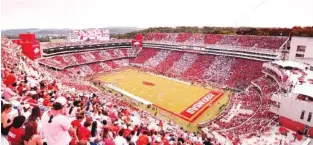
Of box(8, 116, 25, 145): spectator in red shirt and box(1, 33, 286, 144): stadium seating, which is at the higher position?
box(8, 116, 25, 145): spectator in red shirt

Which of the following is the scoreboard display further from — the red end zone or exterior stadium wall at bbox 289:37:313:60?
exterior stadium wall at bbox 289:37:313:60

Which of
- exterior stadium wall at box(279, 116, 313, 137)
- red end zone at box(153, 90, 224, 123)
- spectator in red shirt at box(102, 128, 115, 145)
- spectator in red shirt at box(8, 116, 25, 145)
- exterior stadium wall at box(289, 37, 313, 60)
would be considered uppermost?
exterior stadium wall at box(289, 37, 313, 60)

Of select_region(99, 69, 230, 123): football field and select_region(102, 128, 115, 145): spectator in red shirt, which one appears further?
select_region(99, 69, 230, 123): football field

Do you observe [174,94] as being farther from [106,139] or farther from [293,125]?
[106,139]

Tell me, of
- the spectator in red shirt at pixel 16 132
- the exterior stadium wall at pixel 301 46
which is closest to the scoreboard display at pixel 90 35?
the exterior stadium wall at pixel 301 46

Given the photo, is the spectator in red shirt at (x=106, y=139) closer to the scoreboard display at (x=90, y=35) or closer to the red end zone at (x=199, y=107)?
the red end zone at (x=199, y=107)

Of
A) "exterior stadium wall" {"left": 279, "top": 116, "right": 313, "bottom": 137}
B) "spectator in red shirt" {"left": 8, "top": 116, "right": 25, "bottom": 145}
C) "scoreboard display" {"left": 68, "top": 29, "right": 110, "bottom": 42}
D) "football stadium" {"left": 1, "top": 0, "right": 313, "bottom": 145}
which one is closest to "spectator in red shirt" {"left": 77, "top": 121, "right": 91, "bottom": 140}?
"football stadium" {"left": 1, "top": 0, "right": 313, "bottom": 145}

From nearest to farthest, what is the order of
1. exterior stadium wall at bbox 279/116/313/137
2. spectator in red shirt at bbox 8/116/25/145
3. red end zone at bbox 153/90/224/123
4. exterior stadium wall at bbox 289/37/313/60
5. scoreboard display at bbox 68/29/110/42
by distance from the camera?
spectator in red shirt at bbox 8/116/25/145 → exterior stadium wall at bbox 279/116/313/137 → red end zone at bbox 153/90/224/123 → exterior stadium wall at bbox 289/37/313/60 → scoreboard display at bbox 68/29/110/42
